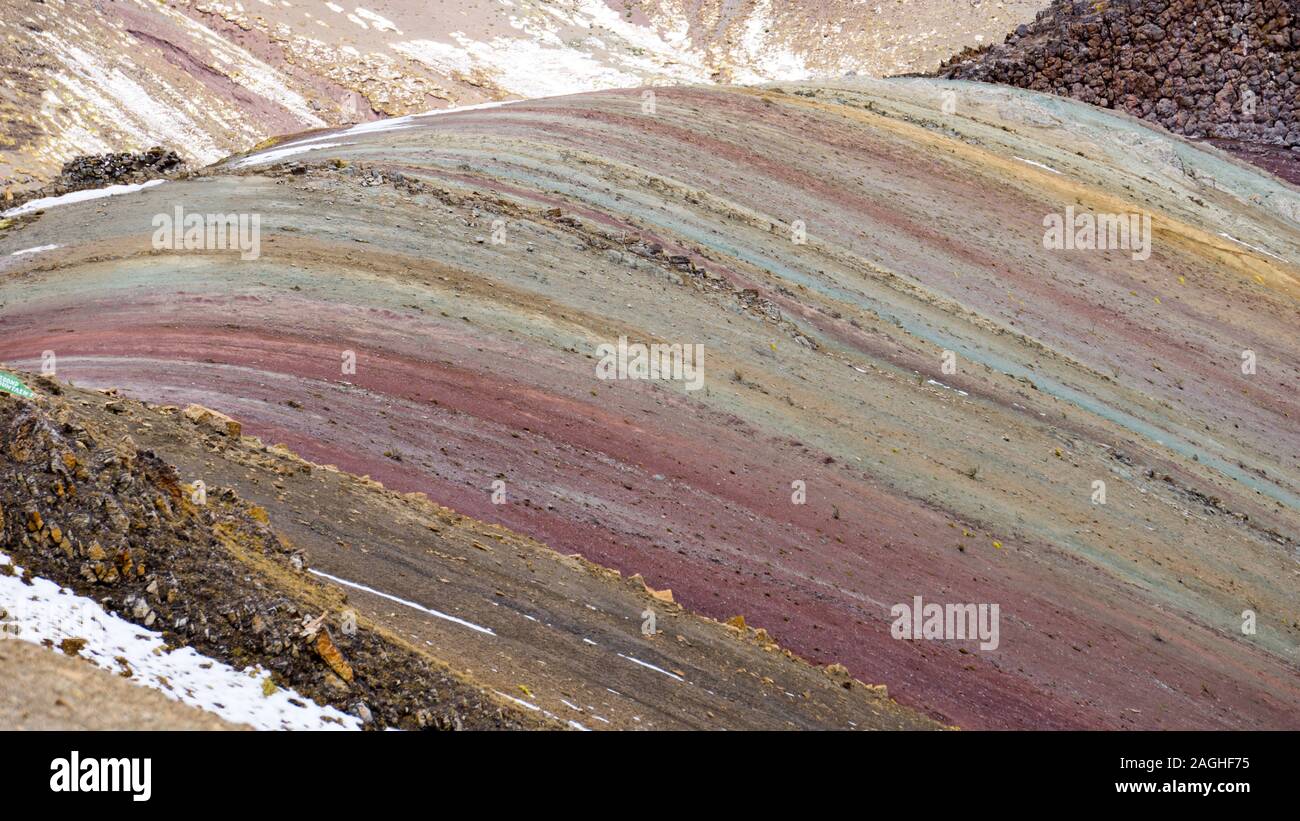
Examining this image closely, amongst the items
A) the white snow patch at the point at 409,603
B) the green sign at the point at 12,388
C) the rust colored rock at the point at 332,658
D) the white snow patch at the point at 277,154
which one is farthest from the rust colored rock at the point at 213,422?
the white snow patch at the point at 277,154

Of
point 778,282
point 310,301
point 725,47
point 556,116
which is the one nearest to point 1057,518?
point 778,282

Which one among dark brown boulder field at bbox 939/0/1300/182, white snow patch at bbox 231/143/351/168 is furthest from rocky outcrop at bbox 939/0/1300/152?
white snow patch at bbox 231/143/351/168

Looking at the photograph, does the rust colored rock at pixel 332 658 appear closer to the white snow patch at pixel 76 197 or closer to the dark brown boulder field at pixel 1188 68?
the white snow patch at pixel 76 197

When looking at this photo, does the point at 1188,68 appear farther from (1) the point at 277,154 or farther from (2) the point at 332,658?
(2) the point at 332,658

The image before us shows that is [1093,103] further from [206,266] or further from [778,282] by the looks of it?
[206,266]

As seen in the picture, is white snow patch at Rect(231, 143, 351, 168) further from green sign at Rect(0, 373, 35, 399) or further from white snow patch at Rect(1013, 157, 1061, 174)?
→ white snow patch at Rect(1013, 157, 1061, 174)
